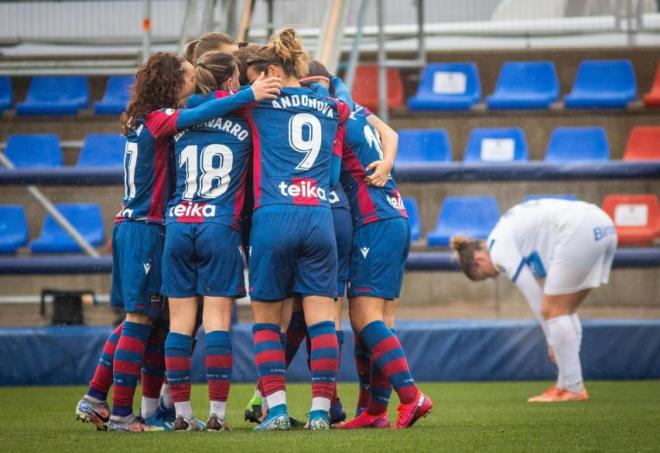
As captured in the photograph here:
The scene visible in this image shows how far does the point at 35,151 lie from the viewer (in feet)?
37.0

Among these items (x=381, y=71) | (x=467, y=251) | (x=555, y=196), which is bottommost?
(x=555, y=196)

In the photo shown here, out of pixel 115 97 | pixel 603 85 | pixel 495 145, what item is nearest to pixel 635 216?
pixel 495 145

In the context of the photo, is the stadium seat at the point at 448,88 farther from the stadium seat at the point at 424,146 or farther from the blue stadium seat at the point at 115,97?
the blue stadium seat at the point at 115,97

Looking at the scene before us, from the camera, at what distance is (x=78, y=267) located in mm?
8062

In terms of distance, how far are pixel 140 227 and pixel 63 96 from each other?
744 centimetres

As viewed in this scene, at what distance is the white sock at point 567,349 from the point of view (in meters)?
6.86

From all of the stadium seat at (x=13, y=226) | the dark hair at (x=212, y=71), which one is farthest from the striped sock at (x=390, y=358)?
the stadium seat at (x=13, y=226)

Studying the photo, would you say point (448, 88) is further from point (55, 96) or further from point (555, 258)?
point (555, 258)

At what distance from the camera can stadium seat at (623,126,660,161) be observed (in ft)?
36.5

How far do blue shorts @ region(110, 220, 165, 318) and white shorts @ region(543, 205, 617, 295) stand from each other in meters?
2.95

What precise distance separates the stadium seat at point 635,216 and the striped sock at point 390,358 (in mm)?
5740

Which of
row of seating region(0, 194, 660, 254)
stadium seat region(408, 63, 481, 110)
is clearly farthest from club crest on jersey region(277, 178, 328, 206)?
stadium seat region(408, 63, 481, 110)

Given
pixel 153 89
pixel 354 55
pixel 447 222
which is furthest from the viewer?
pixel 447 222

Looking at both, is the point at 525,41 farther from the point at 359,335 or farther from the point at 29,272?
the point at 359,335
